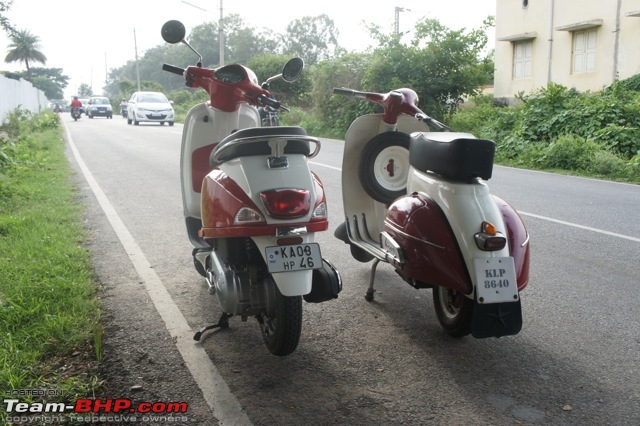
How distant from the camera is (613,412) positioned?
2951 mm

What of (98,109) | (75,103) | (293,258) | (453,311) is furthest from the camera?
(98,109)

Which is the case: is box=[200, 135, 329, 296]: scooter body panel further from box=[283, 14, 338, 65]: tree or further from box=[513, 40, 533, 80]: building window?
box=[283, 14, 338, 65]: tree

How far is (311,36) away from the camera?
2783 inches

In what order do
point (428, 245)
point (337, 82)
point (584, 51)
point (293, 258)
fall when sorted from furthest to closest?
point (337, 82), point (584, 51), point (428, 245), point (293, 258)

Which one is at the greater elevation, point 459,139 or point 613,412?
point 459,139

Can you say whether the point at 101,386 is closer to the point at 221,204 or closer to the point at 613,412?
the point at 221,204

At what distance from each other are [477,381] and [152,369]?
5.51 ft

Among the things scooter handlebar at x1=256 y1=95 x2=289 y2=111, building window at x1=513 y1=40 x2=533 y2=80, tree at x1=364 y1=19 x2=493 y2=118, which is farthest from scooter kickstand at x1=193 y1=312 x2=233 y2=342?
building window at x1=513 y1=40 x2=533 y2=80

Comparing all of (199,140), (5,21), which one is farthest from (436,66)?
(199,140)

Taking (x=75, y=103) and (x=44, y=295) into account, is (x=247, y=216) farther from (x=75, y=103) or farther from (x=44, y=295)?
(x=75, y=103)

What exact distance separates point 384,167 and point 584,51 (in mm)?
Answer: 18498

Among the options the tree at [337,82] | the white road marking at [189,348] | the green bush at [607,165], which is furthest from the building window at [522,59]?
the white road marking at [189,348]

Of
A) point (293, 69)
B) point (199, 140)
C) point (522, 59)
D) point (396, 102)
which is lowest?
point (199, 140)

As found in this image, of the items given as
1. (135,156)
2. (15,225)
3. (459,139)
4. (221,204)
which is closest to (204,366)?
(221,204)
